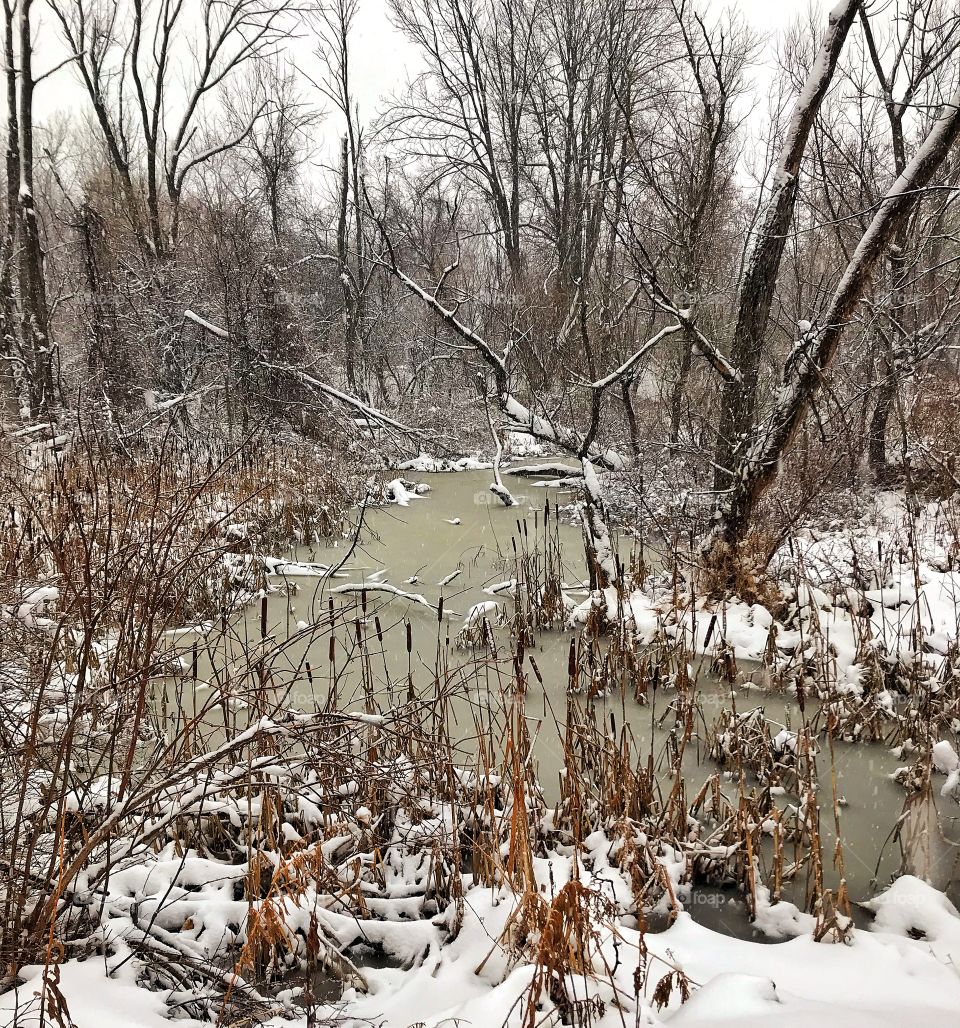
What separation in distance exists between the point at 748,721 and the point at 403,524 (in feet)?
19.1

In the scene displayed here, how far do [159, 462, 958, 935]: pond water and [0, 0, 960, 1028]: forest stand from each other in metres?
0.04

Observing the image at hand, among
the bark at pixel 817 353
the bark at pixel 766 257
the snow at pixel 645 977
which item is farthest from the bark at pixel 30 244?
the snow at pixel 645 977

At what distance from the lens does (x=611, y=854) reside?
2674mm

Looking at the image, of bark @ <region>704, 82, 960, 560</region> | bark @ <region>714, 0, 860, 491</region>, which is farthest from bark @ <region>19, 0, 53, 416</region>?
bark @ <region>704, 82, 960, 560</region>

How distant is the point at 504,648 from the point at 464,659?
1133 millimetres

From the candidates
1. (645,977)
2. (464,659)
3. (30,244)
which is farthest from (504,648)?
(30,244)

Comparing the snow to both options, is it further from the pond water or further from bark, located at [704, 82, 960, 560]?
bark, located at [704, 82, 960, 560]

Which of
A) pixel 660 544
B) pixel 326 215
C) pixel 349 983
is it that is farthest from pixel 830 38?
pixel 326 215

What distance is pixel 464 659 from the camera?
4891mm

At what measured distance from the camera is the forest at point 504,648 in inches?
76.0

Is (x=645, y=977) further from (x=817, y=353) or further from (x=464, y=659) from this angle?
(x=817, y=353)

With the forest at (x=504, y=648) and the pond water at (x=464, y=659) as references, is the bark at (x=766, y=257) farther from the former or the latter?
the pond water at (x=464, y=659)

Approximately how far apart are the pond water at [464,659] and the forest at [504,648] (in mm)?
39

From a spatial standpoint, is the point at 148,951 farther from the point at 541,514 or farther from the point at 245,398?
the point at 245,398
